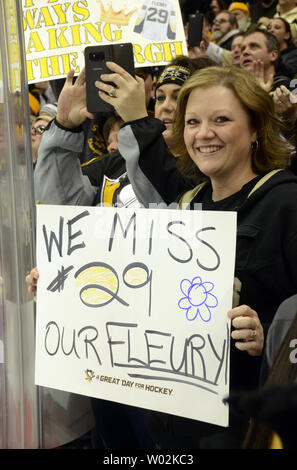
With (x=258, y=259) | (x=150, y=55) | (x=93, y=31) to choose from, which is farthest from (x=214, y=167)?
(x=93, y=31)

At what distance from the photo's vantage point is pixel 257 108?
120 cm

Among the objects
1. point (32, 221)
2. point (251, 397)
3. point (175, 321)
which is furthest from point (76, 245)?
point (251, 397)

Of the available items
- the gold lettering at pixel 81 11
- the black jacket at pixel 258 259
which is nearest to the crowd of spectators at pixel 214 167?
the black jacket at pixel 258 259

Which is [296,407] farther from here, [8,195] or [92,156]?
[8,195]

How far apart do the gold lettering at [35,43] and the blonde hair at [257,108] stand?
16.1 inches

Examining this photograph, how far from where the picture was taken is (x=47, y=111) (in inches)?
57.1

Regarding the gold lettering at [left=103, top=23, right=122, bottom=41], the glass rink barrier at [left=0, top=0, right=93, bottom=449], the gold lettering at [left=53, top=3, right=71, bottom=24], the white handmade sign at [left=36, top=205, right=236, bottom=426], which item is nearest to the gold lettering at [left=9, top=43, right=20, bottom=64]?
the glass rink barrier at [left=0, top=0, right=93, bottom=449]

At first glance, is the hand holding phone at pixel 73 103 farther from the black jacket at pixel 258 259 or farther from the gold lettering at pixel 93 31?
the black jacket at pixel 258 259

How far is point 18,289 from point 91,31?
642 millimetres

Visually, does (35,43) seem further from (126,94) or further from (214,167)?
(214,167)

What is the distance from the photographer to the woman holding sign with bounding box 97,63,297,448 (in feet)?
3.84

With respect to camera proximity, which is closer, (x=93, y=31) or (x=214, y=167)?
(x=214, y=167)

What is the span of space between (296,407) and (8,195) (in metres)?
0.93

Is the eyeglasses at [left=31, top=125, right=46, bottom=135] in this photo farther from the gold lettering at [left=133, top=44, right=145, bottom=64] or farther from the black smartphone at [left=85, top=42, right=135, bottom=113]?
the gold lettering at [left=133, top=44, right=145, bottom=64]
